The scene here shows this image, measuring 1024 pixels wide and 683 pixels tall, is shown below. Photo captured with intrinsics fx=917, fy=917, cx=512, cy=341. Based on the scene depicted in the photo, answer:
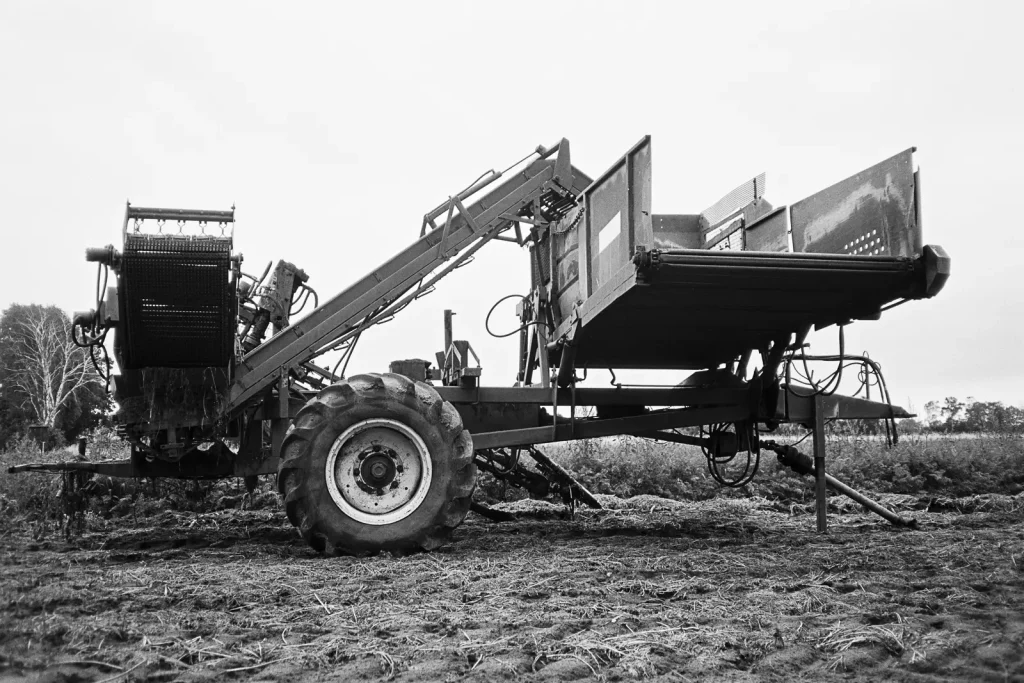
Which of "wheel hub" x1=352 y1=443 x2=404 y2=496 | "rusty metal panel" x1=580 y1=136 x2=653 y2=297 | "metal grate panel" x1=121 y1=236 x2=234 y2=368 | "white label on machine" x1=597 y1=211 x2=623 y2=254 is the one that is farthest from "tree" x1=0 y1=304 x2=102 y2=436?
"white label on machine" x1=597 y1=211 x2=623 y2=254

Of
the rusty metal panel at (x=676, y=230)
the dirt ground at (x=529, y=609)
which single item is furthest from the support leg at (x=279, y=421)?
the rusty metal panel at (x=676, y=230)

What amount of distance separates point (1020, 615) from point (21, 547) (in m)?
6.46

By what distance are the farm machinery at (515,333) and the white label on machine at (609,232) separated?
0.9 inches

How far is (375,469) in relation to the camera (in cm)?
640

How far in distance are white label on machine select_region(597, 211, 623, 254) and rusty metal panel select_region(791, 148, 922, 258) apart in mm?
1702

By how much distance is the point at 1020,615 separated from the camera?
3.88m

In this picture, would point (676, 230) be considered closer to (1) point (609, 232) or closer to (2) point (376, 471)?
(1) point (609, 232)

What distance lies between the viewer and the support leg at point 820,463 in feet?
24.3

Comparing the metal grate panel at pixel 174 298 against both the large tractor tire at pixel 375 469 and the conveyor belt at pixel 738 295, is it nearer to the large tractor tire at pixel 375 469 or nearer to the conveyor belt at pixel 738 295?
the large tractor tire at pixel 375 469

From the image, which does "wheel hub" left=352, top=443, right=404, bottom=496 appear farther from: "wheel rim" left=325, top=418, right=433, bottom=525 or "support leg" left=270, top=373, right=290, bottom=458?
"support leg" left=270, top=373, right=290, bottom=458

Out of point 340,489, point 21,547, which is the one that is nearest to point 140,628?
point 340,489

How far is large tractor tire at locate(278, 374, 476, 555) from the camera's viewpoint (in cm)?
618

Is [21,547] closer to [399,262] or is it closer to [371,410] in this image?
[371,410]

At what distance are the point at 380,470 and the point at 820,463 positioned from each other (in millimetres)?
3647
